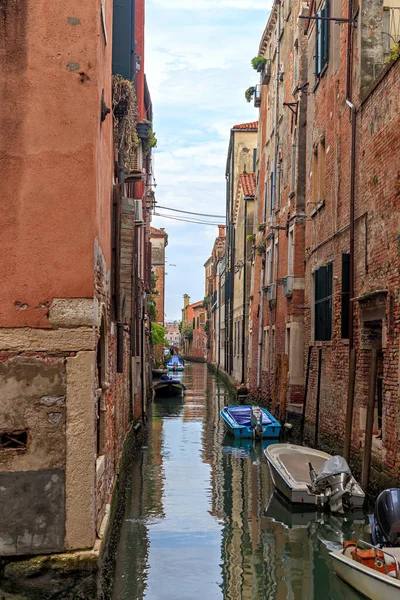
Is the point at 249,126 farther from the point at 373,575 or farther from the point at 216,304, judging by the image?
the point at 373,575

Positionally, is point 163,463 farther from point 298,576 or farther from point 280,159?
point 280,159

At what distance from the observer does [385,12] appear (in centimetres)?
1247

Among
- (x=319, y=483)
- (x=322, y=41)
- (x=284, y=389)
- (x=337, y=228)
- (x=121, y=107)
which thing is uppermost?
(x=322, y=41)

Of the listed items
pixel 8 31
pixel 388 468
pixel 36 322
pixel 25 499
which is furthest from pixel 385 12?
pixel 25 499

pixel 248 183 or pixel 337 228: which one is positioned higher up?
pixel 248 183

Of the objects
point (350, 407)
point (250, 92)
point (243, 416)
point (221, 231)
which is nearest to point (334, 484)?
point (350, 407)

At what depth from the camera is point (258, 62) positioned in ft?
90.8

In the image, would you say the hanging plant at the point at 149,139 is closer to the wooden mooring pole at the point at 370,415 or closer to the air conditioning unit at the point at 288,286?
the air conditioning unit at the point at 288,286

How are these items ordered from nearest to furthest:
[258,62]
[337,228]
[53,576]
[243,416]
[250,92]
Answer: [53,576] < [337,228] < [243,416] < [258,62] < [250,92]

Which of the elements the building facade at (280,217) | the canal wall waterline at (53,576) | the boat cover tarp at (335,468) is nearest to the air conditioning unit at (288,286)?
the building facade at (280,217)

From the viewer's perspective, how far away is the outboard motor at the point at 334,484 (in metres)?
10.2

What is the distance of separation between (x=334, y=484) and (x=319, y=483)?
0.37 m

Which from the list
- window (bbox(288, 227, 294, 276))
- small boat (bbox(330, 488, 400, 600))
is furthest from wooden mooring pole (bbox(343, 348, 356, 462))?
window (bbox(288, 227, 294, 276))

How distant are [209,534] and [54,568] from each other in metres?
4.22
